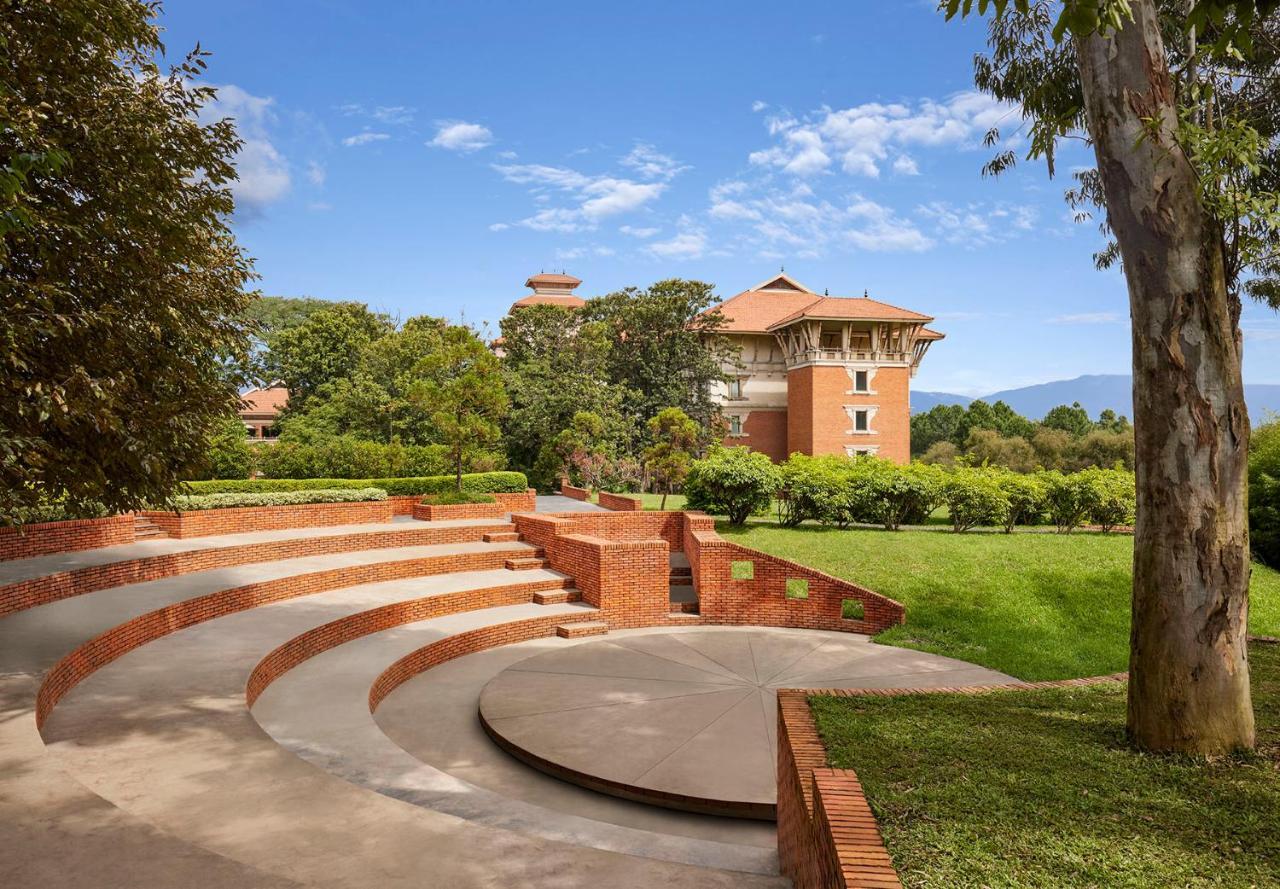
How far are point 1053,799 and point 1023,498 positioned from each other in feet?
52.3

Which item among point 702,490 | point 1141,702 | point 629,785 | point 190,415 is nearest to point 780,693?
point 629,785

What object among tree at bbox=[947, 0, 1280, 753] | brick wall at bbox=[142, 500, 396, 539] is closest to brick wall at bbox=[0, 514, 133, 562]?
brick wall at bbox=[142, 500, 396, 539]

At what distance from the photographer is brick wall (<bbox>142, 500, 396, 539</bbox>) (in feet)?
45.4

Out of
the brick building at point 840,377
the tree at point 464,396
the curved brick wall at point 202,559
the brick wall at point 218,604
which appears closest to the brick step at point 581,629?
the brick wall at point 218,604

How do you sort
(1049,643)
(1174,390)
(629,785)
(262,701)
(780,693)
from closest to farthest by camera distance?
1. (1174,390)
2. (780,693)
3. (629,785)
4. (262,701)
5. (1049,643)

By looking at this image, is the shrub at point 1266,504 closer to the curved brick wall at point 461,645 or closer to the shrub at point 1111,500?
the shrub at point 1111,500

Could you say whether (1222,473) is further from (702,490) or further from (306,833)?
(702,490)

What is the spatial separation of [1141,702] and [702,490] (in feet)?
45.8

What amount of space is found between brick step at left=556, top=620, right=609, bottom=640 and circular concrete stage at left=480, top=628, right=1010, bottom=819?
1.13 feet

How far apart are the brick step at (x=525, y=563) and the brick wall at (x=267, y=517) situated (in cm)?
387

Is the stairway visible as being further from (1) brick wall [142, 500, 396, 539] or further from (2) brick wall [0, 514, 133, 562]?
(2) brick wall [0, 514, 133, 562]

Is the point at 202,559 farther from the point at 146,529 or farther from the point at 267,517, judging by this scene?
the point at 267,517

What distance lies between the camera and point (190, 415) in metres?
7.10

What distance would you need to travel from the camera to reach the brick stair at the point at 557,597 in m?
13.3
